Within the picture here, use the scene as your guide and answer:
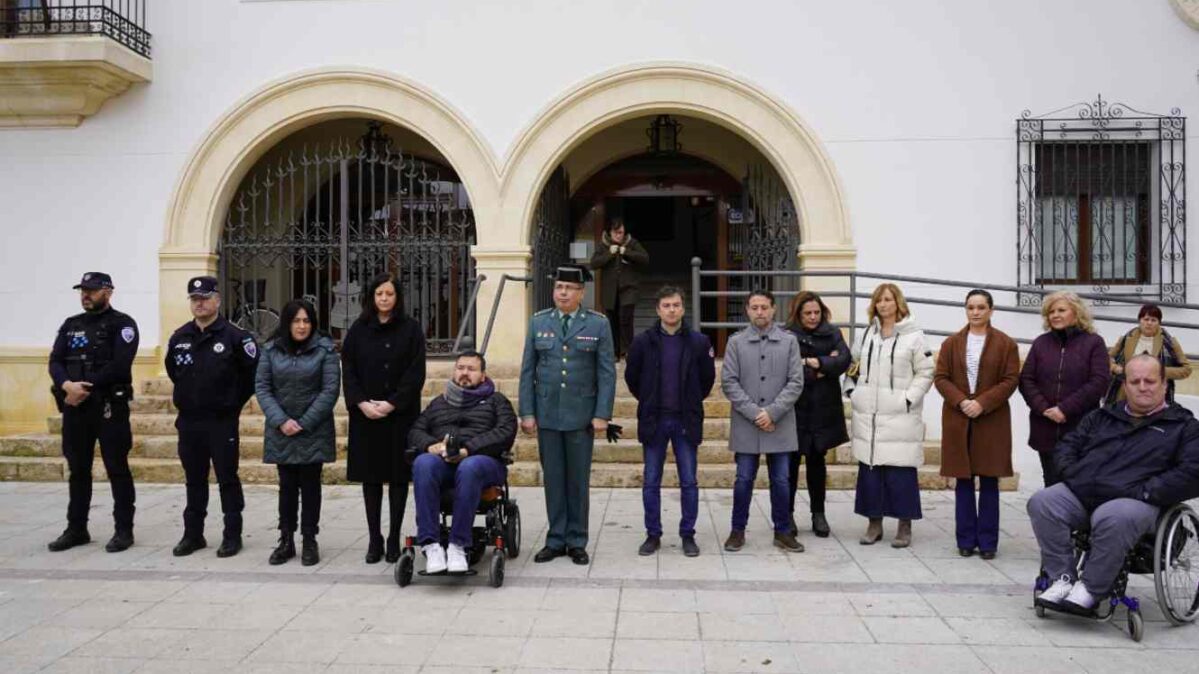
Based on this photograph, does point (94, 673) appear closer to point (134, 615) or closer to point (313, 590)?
point (134, 615)

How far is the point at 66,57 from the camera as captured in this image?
10023 mm

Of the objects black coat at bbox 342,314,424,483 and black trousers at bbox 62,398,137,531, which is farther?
black trousers at bbox 62,398,137,531

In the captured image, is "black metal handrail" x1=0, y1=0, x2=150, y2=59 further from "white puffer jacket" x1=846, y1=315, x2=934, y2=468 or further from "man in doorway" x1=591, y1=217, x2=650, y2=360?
"white puffer jacket" x1=846, y1=315, x2=934, y2=468

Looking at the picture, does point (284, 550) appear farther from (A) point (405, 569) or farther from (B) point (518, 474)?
(B) point (518, 474)

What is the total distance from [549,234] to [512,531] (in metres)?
5.74

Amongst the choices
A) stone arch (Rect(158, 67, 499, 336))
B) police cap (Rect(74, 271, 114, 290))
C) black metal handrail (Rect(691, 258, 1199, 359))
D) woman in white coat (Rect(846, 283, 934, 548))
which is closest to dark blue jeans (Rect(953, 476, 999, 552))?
woman in white coat (Rect(846, 283, 934, 548))

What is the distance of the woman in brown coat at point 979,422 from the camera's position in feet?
21.1

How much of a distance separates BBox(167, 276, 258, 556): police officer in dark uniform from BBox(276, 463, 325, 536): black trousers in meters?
0.40

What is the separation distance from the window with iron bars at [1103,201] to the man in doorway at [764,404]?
4.74 meters

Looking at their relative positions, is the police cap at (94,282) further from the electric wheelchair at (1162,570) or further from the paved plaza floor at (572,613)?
the electric wheelchair at (1162,570)

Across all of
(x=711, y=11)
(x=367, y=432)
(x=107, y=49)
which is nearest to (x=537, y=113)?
(x=711, y=11)

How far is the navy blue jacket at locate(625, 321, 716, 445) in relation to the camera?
649cm

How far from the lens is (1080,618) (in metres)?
5.03

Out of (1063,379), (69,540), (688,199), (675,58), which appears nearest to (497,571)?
(69,540)
